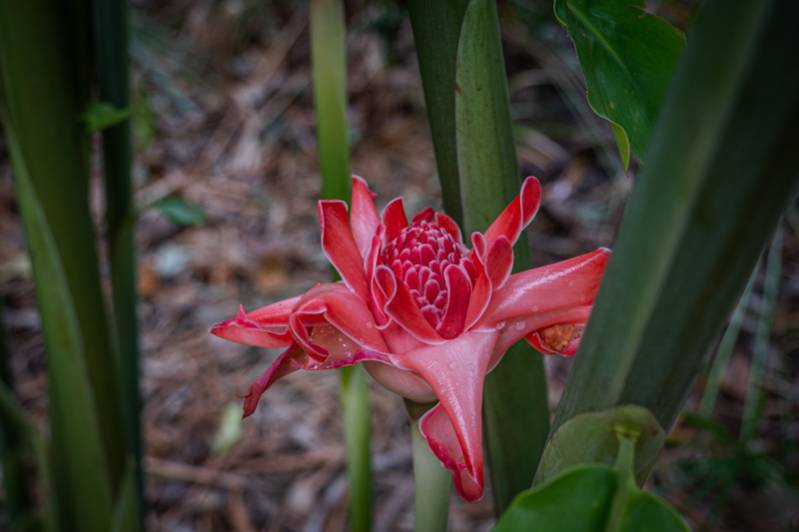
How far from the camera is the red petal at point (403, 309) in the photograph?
254 millimetres

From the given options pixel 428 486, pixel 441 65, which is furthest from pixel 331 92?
pixel 428 486

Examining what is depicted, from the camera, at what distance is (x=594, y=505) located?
20cm

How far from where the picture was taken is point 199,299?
1387mm

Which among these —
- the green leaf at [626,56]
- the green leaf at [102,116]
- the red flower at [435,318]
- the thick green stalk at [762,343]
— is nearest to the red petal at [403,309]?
the red flower at [435,318]

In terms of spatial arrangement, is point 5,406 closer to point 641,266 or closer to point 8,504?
point 8,504

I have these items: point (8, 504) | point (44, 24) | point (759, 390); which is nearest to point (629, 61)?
point (44, 24)

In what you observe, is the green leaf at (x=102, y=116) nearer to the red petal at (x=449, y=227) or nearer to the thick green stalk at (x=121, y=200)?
the thick green stalk at (x=121, y=200)

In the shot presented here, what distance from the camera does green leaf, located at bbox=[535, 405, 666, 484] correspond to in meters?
0.21

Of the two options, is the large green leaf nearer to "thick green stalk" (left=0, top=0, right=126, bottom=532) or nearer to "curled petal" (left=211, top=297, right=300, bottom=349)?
"curled petal" (left=211, top=297, right=300, bottom=349)

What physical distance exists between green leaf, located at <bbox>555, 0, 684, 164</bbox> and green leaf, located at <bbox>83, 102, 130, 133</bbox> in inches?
10.8

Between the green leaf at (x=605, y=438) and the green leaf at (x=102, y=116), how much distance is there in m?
0.34

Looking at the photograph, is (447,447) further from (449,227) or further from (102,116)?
(102,116)

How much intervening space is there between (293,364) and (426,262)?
0.06 meters

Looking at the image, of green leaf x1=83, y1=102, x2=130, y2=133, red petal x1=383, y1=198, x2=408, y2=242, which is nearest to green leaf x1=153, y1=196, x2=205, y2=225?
green leaf x1=83, y1=102, x2=130, y2=133
